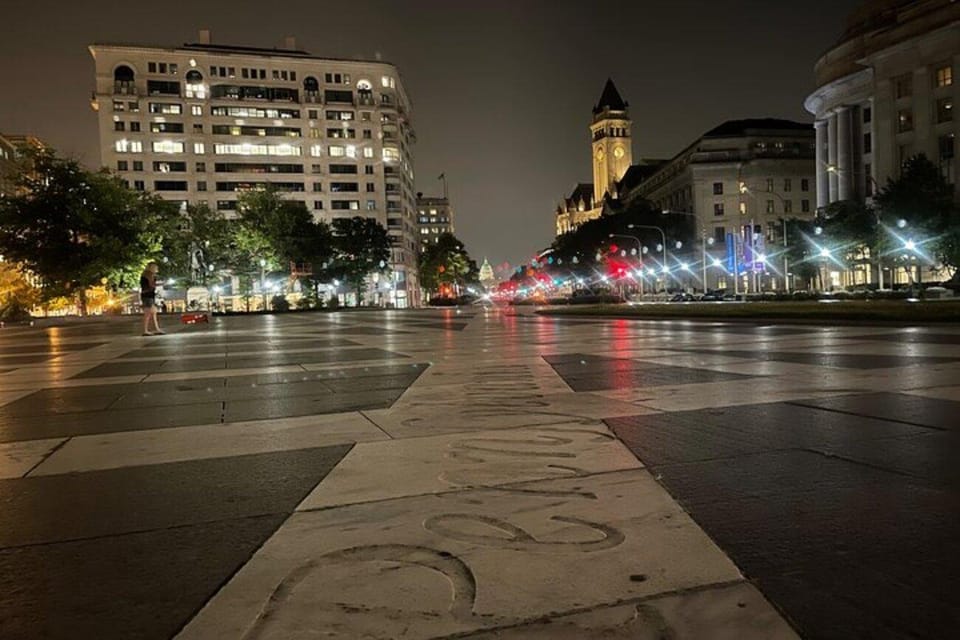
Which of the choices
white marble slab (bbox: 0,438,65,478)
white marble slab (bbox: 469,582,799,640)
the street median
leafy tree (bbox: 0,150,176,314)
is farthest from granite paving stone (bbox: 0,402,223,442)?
leafy tree (bbox: 0,150,176,314)

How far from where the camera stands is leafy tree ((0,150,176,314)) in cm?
4625

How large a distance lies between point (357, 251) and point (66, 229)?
4424 centimetres

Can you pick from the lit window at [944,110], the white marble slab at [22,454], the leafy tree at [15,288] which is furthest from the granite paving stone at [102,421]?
the lit window at [944,110]

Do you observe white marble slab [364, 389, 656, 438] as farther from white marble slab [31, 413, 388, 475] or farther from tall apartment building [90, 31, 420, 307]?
tall apartment building [90, 31, 420, 307]

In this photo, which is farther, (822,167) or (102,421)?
(822,167)

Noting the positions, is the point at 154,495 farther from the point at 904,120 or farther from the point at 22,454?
the point at 904,120

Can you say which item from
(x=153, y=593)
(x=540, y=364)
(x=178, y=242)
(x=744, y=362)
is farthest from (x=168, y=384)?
(x=178, y=242)

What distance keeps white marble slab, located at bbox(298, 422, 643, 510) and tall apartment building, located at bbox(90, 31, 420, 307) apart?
106302 mm

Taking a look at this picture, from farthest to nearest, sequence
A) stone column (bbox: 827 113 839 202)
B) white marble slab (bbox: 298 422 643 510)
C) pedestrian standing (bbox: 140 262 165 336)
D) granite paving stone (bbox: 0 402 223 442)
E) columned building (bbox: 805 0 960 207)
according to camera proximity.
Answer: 1. stone column (bbox: 827 113 839 202)
2. columned building (bbox: 805 0 960 207)
3. pedestrian standing (bbox: 140 262 165 336)
4. granite paving stone (bbox: 0 402 223 442)
5. white marble slab (bbox: 298 422 643 510)

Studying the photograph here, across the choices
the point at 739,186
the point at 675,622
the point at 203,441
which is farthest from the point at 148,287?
the point at 739,186

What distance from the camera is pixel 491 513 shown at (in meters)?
4.04

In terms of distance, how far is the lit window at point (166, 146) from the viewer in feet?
371

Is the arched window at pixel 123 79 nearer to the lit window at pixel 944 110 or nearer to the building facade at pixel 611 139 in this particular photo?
the building facade at pixel 611 139

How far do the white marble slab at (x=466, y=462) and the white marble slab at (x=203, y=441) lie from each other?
68 cm
